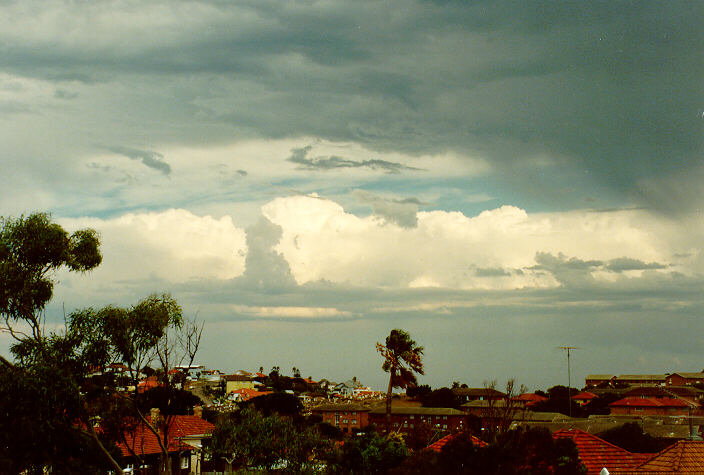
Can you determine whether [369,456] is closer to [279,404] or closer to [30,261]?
[30,261]

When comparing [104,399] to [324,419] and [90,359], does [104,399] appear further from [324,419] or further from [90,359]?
[324,419]

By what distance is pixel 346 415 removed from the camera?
11088 cm

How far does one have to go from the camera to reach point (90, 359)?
2966 centimetres

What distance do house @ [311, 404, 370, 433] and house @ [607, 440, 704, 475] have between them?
7874 centimetres

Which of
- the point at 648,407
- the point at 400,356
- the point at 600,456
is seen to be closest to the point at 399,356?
the point at 400,356

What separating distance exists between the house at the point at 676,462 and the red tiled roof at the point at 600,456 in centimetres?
70

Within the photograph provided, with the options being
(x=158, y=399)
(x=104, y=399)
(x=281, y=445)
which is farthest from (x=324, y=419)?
(x=104, y=399)

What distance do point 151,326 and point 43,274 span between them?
19.8 ft

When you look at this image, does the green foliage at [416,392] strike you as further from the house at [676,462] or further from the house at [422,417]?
the house at [676,462]

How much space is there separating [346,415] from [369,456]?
79.8m

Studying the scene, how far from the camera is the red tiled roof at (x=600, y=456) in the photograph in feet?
111

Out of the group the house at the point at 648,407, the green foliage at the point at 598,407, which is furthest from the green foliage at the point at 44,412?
the house at the point at 648,407

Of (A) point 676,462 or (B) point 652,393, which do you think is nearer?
(A) point 676,462

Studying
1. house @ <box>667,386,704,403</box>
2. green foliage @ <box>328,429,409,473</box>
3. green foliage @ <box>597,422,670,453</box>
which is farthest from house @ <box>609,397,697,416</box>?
green foliage @ <box>328,429,409,473</box>
